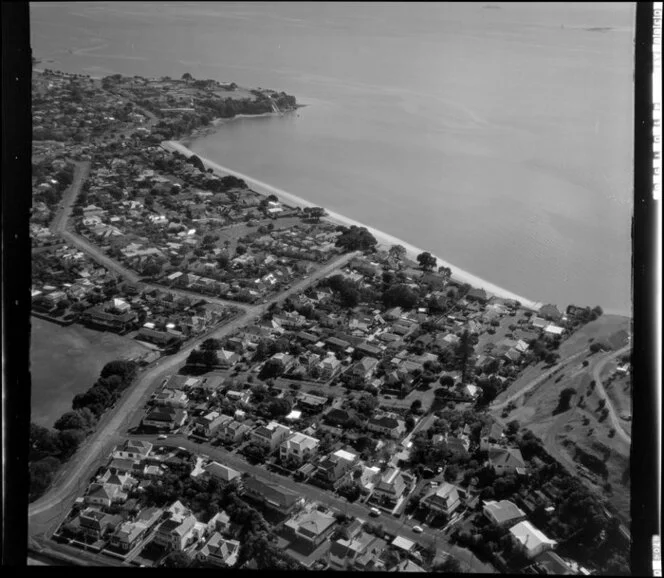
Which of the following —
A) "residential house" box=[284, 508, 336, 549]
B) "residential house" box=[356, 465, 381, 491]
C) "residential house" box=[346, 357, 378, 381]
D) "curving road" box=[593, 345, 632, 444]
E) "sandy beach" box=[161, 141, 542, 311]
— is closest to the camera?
"residential house" box=[284, 508, 336, 549]

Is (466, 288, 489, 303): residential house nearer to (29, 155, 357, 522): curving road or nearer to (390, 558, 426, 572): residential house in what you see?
(29, 155, 357, 522): curving road

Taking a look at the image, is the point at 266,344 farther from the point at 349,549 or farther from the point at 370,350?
the point at 349,549

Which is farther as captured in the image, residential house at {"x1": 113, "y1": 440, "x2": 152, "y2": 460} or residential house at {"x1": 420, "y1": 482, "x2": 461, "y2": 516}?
residential house at {"x1": 113, "y1": 440, "x2": 152, "y2": 460}

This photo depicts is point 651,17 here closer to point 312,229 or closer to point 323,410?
point 323,410

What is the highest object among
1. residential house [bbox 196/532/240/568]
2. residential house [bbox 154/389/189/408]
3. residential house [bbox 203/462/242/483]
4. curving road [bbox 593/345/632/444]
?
curving road [bbox 593/345/632/444]

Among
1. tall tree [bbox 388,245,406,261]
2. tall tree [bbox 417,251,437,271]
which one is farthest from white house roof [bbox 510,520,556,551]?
tall tree [bbox 388,245,406,261]

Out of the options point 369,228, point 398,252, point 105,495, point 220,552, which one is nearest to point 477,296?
point 398,252

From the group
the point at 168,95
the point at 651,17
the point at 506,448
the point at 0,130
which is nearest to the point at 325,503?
the point at 506,448
